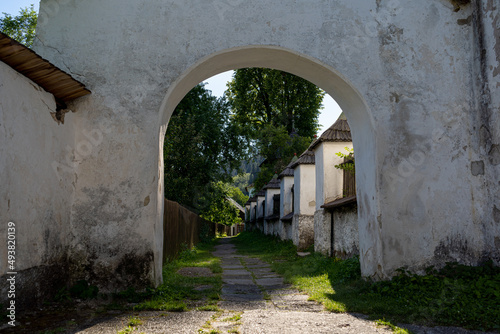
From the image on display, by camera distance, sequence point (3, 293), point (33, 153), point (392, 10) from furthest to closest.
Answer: point (392, 10) → point (33, 153) → point (3, 293)

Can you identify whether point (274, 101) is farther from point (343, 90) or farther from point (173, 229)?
point (343, 90)

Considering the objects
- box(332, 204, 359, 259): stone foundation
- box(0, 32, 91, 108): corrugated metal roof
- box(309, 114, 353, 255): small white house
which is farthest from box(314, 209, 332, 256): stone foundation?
box(0, 32, 91, 108): corrugated metal roof

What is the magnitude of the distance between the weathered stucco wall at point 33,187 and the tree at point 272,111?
21.0 metres

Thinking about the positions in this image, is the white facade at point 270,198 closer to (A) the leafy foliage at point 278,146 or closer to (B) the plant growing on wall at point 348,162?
(A) the leafy foliage at point 278,146

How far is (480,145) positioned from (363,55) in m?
2.24

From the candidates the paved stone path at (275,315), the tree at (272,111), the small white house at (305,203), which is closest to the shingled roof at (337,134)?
the small white house at (305,203)

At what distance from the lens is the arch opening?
234 inches

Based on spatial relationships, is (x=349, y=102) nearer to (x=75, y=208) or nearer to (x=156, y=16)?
(x=156, y=16)

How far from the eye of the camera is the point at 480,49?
5.98m

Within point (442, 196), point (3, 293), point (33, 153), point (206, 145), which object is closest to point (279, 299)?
point (442, 196)

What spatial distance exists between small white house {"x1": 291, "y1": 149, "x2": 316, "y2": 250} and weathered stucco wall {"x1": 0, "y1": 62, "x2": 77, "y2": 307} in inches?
356

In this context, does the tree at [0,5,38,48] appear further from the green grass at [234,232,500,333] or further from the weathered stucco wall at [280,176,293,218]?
the green grass at [234,232,500,333]

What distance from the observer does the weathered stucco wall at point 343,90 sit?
5.54m

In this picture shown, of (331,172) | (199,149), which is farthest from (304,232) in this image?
(199,149)
